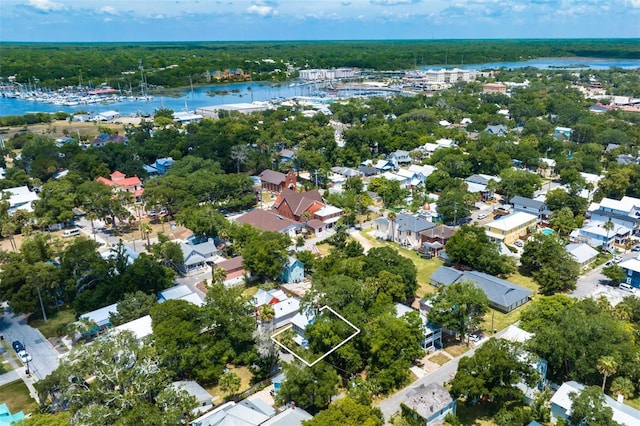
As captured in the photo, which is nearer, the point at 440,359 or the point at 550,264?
the point at 440,359

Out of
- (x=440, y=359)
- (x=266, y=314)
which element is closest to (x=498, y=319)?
(x=440, y=359)

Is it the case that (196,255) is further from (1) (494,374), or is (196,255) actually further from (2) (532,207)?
(2) (532,207)

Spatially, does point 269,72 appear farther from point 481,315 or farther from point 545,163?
point 481,315

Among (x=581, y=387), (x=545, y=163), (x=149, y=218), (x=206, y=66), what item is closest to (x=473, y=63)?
(x=206, y=66)

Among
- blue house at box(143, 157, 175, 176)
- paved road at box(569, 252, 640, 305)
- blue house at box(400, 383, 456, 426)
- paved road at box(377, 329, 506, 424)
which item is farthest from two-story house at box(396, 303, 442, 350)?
blue house at box(143, 157, 175, 176)

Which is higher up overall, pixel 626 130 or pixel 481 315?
pixel 626 130

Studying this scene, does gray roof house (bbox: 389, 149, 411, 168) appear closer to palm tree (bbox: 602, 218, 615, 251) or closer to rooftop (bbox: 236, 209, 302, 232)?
rooftop (bbox: 236, 209, 302, 232)

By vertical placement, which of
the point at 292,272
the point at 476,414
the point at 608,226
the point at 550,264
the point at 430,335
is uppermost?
the point at 608,226
